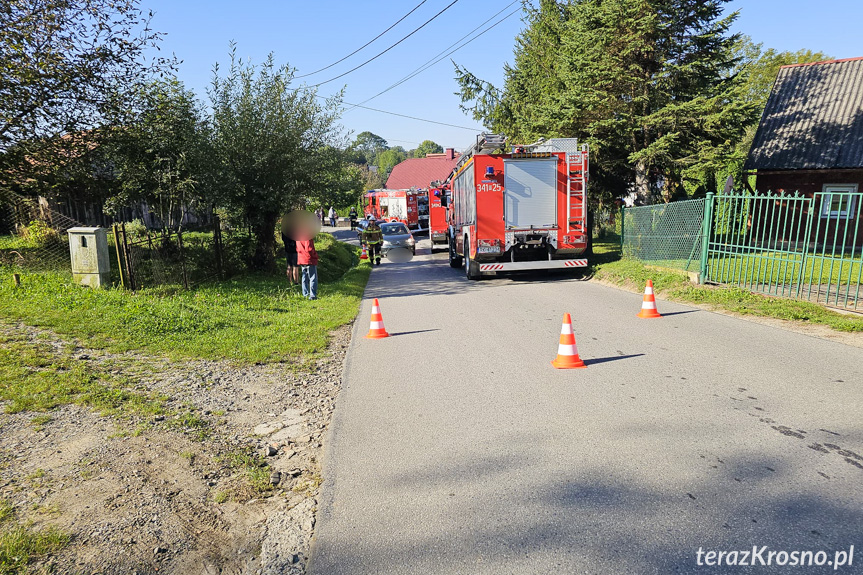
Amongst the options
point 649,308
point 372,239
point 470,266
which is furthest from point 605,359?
point 372,239

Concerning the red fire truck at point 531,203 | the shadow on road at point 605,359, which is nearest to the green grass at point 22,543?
the shadow on road at point 605,359

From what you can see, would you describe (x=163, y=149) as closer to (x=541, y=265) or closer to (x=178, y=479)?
(x=541, y=265)

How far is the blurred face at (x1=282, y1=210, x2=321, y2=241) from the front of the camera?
12.5 m

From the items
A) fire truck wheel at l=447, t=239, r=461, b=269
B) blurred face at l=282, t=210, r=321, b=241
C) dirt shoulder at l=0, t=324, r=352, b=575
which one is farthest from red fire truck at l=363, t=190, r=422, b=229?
dirt shoulder at l=0, t=324, r=352, b=575

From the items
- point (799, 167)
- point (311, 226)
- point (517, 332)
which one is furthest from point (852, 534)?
point (799, 167)

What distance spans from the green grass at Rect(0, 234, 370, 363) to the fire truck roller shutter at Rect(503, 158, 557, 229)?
5.05 meters

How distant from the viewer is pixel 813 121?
20.1m

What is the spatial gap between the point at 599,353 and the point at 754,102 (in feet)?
40.0

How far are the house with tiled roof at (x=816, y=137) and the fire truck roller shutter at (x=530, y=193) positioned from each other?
10112 millimetres

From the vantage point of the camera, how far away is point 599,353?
693cm

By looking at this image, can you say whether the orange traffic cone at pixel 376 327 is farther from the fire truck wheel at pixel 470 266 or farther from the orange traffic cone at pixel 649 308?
the fire truck wheel at pixel 470 266

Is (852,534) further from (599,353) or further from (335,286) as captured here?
(335,286)

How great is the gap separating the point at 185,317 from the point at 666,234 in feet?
36.6

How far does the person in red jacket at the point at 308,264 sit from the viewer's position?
11992 millimetres
